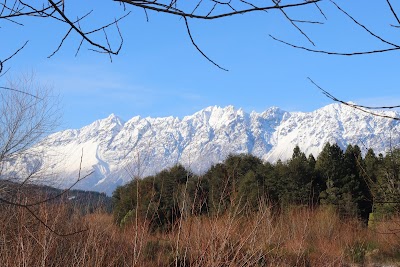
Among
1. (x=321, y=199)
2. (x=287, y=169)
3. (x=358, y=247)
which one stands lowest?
(x=358, y=247)

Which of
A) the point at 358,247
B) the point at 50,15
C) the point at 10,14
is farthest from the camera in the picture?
the point at 358,247

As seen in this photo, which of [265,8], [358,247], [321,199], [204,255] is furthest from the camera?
[321,199]

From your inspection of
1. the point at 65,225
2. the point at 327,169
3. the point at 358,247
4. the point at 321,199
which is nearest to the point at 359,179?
the point at 327,169

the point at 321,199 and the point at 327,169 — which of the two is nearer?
the point at 321,199

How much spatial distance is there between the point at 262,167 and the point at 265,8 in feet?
67.3

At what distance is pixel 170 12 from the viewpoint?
1.02m

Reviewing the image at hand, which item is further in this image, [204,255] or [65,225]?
[65,225]

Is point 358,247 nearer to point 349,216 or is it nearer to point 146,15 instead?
point 349,216

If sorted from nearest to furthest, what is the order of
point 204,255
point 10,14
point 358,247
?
point 10,14 < point 204,255 < point 358,247

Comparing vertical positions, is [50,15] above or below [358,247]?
above

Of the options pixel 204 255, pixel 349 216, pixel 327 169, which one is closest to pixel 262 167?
pixel 327 169

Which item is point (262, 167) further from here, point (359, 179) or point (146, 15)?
point (146, 15)

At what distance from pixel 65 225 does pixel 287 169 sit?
1581 cm

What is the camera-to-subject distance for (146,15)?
115 centimetres
